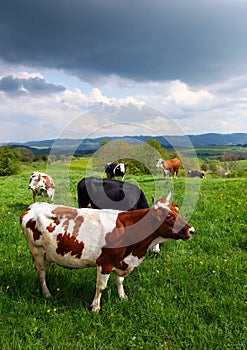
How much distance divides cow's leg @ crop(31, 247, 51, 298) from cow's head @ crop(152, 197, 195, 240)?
2129mm

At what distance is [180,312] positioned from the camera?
17.0 feet

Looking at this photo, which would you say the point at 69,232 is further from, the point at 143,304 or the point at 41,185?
the point at 41,185

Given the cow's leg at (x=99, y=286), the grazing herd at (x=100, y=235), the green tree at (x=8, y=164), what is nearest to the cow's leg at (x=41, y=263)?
the grazing herd at (x=100, y=235)

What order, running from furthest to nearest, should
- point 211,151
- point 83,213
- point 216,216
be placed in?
point 211,151 < point 216,216 < point 83,213

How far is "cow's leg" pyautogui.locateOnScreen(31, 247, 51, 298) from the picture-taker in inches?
216

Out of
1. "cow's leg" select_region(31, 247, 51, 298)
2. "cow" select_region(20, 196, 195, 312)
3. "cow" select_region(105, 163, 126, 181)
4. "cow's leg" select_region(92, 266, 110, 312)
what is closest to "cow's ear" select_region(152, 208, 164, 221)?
"cow" select_region(20, 196, 195, 312)

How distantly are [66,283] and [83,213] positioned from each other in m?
1.63

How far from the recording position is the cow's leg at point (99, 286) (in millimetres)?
5113

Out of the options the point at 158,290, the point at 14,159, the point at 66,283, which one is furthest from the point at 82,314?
the point at 14,159

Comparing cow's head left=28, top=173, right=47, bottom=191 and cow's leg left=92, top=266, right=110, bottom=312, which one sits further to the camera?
cow's head left=28, top=173, right=47, bottom=191

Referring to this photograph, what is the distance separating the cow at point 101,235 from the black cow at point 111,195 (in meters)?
2.29

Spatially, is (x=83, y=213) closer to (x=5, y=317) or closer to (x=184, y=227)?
(x=184, y=227)

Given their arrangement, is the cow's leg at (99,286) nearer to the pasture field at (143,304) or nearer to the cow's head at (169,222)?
the pasture field at (143,304)

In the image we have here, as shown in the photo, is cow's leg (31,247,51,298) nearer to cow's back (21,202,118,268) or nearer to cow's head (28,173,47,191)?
cow's back (21,202,118,268)
